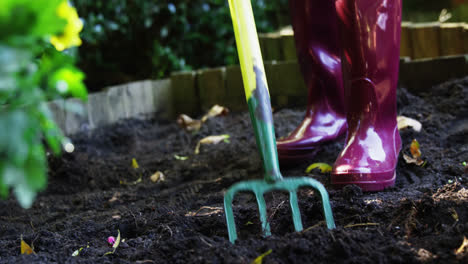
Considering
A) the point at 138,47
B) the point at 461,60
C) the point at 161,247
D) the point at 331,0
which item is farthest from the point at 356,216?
the point at 138,47

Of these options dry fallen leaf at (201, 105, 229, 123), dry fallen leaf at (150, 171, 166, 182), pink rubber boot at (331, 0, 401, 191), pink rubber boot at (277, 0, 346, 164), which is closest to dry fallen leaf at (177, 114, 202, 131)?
dry fallen leaf at (201, 105, 229, 123)

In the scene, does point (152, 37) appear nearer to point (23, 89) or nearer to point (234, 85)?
point (234, 85)

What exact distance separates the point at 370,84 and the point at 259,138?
25.9 inches

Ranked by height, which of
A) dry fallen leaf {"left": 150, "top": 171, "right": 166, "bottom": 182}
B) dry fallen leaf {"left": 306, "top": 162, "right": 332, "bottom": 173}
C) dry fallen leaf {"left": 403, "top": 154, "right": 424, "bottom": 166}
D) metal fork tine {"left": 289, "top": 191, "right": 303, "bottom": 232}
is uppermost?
metal fork tine {"left": 289, "top": 191, "right": 303, "bottom": 232}

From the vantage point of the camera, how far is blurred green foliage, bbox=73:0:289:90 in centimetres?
363

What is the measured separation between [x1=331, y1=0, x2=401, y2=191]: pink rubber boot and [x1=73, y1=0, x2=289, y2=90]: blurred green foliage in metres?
2.27

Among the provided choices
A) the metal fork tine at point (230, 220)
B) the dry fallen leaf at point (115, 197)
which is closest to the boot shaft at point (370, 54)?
the metal fork tine at point (230, 220)

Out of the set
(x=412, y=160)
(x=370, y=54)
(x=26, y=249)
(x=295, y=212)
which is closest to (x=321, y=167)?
(x=412, y=160)

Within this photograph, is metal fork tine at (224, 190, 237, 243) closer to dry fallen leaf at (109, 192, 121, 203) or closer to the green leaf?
the green leaf

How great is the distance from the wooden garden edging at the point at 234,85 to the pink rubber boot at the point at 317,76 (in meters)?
0.80

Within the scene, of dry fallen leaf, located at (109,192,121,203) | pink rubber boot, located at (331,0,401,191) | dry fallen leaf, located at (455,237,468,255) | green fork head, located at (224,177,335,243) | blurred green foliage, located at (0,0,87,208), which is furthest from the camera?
dry fallen leaf, located at (109,192,121,203)

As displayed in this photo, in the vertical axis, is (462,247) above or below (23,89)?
below

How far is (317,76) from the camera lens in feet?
6.73

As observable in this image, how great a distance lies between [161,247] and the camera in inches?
44.5
